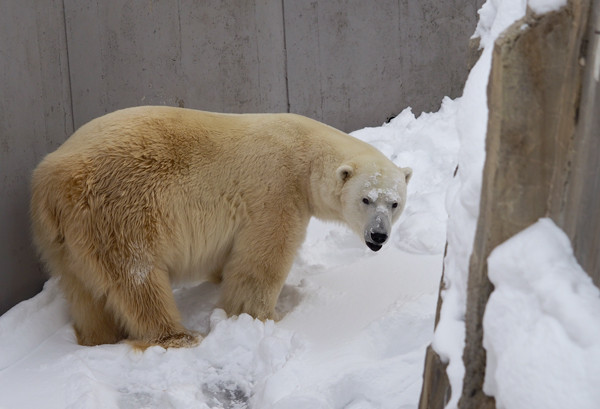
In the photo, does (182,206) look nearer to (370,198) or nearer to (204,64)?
(370,198)

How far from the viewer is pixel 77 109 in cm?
513

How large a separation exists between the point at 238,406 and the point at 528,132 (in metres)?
2.12

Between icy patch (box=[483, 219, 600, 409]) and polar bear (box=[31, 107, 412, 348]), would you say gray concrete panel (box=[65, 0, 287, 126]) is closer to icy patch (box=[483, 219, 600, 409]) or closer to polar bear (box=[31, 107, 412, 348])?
polar bear (box=[31, 107, 412, 348])

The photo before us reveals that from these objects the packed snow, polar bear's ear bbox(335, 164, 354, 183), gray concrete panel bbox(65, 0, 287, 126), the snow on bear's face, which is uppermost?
gray concrete panel bbox(65, 0, 287, 126)

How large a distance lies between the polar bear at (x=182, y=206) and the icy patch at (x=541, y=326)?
2.17 meters

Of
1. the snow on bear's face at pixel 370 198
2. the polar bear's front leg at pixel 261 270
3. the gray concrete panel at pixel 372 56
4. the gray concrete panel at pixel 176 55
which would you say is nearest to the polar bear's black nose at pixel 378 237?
the snow on bear's face at pixel 370 198

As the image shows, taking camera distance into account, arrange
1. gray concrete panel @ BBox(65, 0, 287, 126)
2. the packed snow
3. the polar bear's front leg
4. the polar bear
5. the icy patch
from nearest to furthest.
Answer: the icy patch, the packed snow, the polar bear, the polar bear's front leg, gray concrete panel @ BBox(65, 0, 287, 126)

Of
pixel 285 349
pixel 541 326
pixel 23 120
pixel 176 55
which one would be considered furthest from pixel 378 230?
pixel 176 55

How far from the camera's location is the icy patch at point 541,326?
1855 mm

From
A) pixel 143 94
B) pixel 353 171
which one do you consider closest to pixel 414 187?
pixel 353 171

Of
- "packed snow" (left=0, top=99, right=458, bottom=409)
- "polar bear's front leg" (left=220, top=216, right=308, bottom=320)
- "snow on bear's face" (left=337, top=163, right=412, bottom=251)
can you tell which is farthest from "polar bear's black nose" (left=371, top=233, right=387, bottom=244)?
"polar bear's front leg" (left=220, top=216, right=308, bottom=320)

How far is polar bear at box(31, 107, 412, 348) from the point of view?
411 cm

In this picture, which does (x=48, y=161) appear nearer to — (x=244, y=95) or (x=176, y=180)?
(x=176, y=180)

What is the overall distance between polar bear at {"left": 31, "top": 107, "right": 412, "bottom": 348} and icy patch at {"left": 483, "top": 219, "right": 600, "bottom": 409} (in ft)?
7.13
